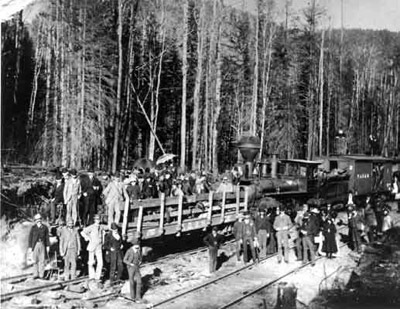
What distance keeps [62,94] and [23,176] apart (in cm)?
568

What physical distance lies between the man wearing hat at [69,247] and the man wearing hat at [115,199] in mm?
652

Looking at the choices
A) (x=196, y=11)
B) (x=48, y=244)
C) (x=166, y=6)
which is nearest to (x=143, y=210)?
(x=48, y=244)

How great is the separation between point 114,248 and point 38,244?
1094 millimetres

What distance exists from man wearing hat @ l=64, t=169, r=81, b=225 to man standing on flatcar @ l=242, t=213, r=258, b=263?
10.5ft

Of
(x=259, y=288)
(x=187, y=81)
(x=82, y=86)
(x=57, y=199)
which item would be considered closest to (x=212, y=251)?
(x=259, y=288)

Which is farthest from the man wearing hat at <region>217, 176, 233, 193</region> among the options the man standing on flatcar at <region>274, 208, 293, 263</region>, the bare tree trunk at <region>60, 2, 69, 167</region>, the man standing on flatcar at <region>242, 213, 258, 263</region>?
the bare tree trunk at <region>60, 2, 69, 167</region>

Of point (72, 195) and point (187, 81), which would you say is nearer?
point (72, 195)

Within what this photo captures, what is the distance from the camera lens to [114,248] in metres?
7.66

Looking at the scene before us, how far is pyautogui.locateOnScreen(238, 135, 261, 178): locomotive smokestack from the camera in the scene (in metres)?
11.6

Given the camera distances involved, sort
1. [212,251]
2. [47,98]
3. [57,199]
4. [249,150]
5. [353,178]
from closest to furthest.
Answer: [57,199] → [212,251] → [249,150] → [47,98] → [353,178]

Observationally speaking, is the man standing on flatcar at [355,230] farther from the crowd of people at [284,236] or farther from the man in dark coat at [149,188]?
the man in dark coat at [149,188]

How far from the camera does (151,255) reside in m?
9.48

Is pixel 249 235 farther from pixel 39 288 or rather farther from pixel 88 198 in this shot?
pixel 39 288

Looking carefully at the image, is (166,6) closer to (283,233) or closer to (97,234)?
(283,233)
